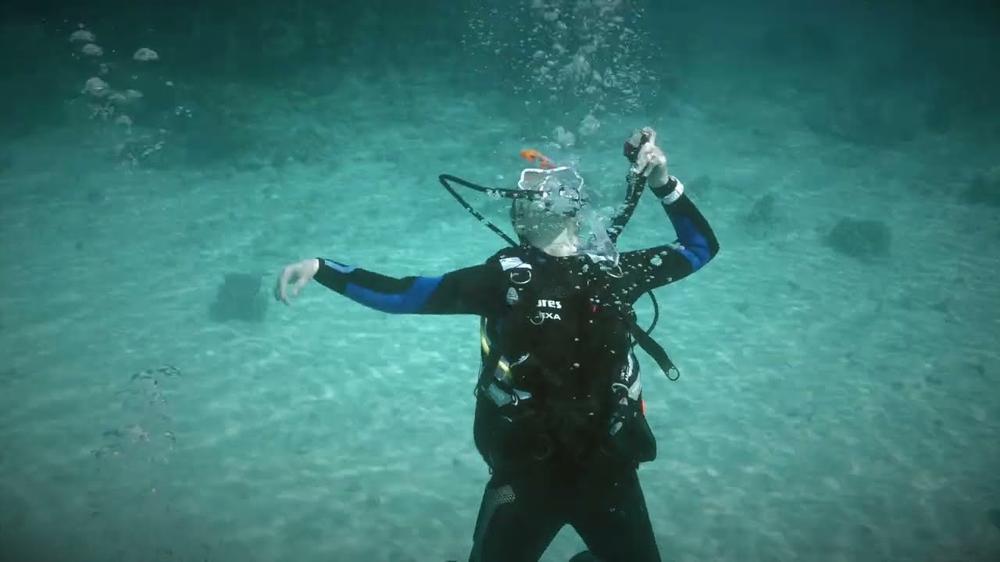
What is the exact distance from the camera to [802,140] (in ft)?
67.4

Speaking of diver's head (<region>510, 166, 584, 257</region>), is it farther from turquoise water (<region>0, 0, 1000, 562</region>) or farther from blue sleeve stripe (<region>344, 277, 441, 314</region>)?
turquoise water (<region>0, 0, 1000, 562</region>)

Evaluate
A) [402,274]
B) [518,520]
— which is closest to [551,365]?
[518,520]

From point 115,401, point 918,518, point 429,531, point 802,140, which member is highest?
point 802,140

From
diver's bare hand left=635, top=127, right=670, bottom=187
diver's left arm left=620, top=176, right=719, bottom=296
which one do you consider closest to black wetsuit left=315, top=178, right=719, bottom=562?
diver's left arm left=620, top=176, right=719, bottom=296

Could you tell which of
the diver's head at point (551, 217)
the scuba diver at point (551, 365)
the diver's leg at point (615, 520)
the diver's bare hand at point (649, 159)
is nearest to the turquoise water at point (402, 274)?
the diver's leg at point (615, 520)

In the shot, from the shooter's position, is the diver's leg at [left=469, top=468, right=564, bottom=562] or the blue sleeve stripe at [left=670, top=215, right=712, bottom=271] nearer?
the diver's leg at [left=469, top=468, right=564, bottom=562]

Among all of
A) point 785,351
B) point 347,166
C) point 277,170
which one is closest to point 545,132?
point 347,166

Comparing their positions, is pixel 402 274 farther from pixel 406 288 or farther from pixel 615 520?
pixel 615 520

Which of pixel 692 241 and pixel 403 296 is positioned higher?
pixel 692 241

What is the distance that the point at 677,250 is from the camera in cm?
397

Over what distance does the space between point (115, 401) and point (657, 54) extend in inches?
1134

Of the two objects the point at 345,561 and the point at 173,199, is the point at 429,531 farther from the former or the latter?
the point at 173,199

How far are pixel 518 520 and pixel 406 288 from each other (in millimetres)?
1583

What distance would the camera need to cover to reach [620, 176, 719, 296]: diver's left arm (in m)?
3.80
